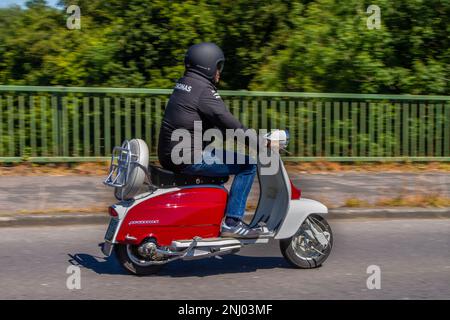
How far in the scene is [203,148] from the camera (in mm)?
7125

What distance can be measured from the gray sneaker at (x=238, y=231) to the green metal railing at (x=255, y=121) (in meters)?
6.17

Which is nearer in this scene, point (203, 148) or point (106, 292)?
point (106, 292)

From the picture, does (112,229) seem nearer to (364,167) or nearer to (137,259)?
(137,259)

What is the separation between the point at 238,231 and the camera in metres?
7.07

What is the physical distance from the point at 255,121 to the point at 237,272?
642 cm

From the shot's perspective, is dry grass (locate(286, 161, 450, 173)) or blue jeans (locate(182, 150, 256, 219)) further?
dry grass (locate(286, 161, 450, 173))

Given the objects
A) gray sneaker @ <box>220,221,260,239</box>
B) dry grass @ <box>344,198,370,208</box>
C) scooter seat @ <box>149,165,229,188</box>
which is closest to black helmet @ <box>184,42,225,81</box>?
scooter seat @ <box>149,165,229,188</box>

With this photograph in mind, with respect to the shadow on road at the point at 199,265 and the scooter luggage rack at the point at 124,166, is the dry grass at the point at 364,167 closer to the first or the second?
the shadow on road at the point at 199,265

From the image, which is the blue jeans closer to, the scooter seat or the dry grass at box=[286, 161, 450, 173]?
the scooter seat

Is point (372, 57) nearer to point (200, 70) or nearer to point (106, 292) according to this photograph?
point (200, 70)

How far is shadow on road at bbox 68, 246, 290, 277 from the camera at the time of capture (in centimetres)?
723

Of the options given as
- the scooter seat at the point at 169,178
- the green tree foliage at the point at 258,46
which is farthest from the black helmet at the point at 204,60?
the green tree foliage at the point at 258,46
